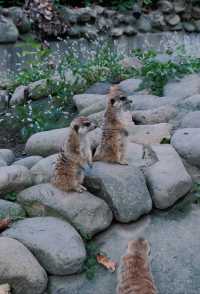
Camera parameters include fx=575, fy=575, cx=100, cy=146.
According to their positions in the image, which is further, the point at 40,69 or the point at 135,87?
the point at 40,69

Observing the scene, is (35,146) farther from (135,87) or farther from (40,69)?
(40,69)

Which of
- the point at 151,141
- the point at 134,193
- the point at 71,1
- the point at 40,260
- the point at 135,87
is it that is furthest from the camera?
the point at 71,1

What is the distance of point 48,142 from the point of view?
256 inches

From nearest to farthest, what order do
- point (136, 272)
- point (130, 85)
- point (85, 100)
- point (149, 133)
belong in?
point (136, 272) → point (149, 133) → point (85, 100) → point (130, 85)

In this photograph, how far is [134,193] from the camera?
5367 millimetres

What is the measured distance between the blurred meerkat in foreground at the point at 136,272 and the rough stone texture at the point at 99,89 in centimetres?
399

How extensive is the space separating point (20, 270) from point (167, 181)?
68.2 inches

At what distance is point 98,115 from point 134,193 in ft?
6.05

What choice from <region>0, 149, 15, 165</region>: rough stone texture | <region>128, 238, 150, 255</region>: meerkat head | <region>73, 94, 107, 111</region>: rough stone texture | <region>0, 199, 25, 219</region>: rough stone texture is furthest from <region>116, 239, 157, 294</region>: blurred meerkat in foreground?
<region>73, 94, 107, 111</region>: rough stone texture

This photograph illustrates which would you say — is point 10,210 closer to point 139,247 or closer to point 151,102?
point 139,247

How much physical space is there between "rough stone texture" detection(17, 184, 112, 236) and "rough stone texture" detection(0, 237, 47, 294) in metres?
0.61

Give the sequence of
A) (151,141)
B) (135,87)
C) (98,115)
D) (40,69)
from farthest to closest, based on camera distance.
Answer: (40,69) → (135,87) → (98,115) → (151,141)

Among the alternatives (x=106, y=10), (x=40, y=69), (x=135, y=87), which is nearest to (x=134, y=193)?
(x=135, y=87)

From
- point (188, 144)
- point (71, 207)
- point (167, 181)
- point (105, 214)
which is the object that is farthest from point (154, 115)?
point (71, 207)
